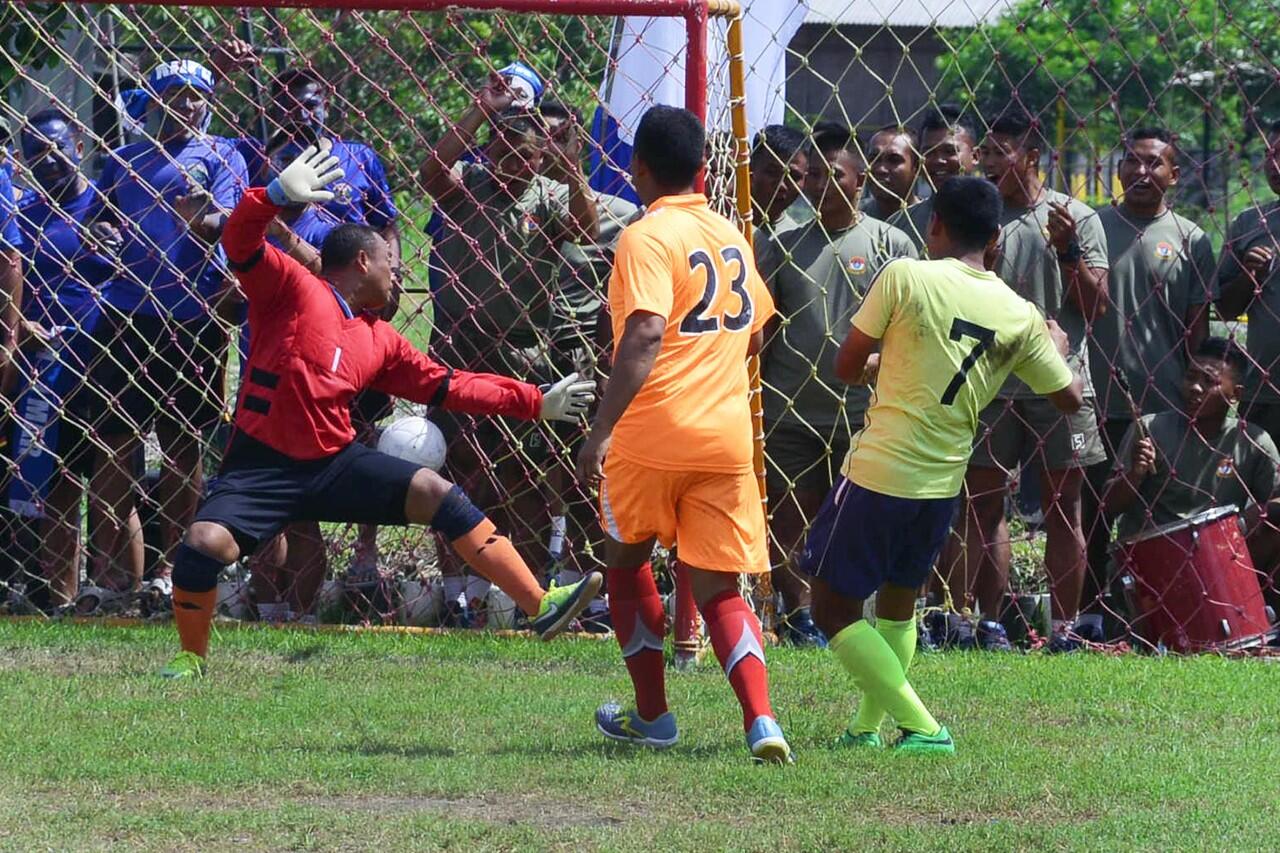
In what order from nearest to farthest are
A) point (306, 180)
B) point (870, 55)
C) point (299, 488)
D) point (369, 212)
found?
point (306, 180), point (299, 488), point (369, 212), point (870, 55)

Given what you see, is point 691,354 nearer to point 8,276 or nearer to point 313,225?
point 313,225

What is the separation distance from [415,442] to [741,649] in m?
2.56

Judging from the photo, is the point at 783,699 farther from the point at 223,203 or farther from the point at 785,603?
the point at 223,203

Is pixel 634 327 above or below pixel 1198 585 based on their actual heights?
above

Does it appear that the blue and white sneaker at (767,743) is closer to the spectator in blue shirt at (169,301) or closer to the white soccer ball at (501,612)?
the white soccer ball at (501,612)

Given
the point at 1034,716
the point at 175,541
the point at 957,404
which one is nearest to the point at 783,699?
the point at 1034,716

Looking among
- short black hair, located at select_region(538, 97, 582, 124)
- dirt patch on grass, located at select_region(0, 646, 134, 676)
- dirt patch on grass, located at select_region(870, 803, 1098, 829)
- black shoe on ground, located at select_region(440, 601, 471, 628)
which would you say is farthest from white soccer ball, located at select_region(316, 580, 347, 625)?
dirt patch on grass, located at select_region(870, 803, 1098, 829)

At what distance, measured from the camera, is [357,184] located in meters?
7.86

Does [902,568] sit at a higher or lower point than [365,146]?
lower

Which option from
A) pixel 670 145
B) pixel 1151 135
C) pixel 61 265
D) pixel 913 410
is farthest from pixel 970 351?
pixel 61 265

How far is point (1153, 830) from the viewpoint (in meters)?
4.58

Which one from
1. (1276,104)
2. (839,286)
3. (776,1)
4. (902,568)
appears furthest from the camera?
(1276,104)

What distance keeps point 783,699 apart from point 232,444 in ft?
7.04

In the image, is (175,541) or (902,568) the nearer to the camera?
(902,568)
